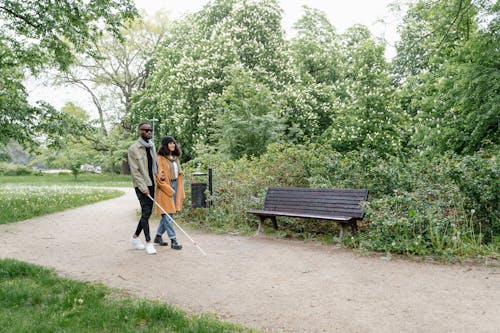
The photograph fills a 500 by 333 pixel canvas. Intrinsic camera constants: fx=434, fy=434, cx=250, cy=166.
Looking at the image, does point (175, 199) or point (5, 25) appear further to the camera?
point (5, 25)

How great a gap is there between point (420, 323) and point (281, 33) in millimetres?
23445

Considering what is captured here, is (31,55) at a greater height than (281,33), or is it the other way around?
(281,33)

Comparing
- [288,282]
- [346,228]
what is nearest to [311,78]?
[346,228]

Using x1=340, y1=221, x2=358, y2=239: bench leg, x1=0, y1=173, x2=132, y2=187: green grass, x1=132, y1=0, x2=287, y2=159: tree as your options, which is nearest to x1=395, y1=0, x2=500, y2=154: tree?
x1=340, y1=221, x2=358, y2=239: bench leg

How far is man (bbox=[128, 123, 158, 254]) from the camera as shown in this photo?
658 cm

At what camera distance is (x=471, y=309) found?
410cm

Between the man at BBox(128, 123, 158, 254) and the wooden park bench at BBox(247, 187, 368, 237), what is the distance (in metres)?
2.20

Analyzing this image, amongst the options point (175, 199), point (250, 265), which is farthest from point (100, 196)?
point (250, 265)

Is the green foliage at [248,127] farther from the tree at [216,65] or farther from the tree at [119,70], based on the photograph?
the tree at [119,70]

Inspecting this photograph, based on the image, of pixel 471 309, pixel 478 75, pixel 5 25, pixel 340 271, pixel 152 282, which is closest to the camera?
pixel 471 309

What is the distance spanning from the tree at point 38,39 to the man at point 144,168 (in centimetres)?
587

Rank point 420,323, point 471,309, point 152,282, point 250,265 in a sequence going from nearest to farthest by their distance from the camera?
1. point 420,323
2. point 471,309
3. point 152,282
4. point 250,265

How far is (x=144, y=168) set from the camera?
6.62 meters

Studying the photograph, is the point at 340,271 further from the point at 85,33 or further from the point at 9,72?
the point at 9,72
